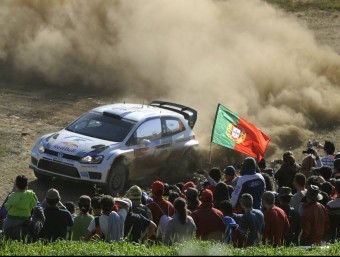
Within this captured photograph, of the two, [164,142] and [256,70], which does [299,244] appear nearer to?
[164,142]

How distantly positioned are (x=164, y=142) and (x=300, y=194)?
5.75 m

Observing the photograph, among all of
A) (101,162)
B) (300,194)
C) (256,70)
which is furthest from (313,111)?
(300,194)

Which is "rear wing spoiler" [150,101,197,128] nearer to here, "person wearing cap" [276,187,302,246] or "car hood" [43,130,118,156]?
"car hood" [43,130,118,156]

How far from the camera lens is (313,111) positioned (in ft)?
79.5

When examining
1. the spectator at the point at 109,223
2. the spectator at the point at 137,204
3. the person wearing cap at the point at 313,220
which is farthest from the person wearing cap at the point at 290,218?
the spectator at the point at 109,223

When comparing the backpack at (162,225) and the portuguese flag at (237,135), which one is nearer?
the backpack at (162,225)

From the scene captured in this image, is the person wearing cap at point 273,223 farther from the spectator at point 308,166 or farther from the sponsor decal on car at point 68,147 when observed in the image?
the sponsor decal on car at point 68,147

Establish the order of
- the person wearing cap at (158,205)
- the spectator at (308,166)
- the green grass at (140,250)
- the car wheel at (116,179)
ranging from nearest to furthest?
1. the green grass at (140,250)
2. the person wearing cap at (158,205)
3. the spectator at (308,166)
4. the car wheel at (116,179)

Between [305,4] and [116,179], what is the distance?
81.5ft

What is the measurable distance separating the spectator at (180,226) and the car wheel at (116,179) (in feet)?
19.6

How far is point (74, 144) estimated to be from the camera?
58.2 feet

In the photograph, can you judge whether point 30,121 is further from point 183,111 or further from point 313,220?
point 313,220

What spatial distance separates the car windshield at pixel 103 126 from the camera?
18.3m

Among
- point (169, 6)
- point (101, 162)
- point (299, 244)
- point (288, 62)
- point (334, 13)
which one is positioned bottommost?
point (299, 244)
